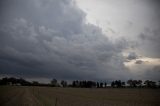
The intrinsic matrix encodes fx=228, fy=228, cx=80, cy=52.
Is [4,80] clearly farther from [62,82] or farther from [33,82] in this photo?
[62,82]

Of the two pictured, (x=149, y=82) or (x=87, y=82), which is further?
(x=87, y=82)

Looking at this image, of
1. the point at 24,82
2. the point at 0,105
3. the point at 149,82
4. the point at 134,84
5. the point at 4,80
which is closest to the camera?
the point at 0,105

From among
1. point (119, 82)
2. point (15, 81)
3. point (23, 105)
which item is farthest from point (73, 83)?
point (23, 105)

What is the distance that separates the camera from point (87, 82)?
504ft

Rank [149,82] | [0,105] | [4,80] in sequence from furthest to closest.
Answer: [4,80] < [149,82] < [0,105]

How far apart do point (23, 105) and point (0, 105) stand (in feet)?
6.50

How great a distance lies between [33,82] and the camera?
17538 cm

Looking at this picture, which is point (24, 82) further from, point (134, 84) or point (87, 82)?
point (134, 84)

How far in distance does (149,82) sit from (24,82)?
9092 centimetres

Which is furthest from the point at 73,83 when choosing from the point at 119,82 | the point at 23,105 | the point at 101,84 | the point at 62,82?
the point at 23,105

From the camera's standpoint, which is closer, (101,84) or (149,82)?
(149,82)

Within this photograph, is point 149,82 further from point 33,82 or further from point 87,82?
point 33,82

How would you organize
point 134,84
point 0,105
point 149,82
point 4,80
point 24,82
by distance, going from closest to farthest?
point 0,105 < point 149,82 < point 134,84 < point 4,80 < point 24,82

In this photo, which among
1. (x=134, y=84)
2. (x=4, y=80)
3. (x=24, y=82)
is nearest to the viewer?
(x=134, y=84)
